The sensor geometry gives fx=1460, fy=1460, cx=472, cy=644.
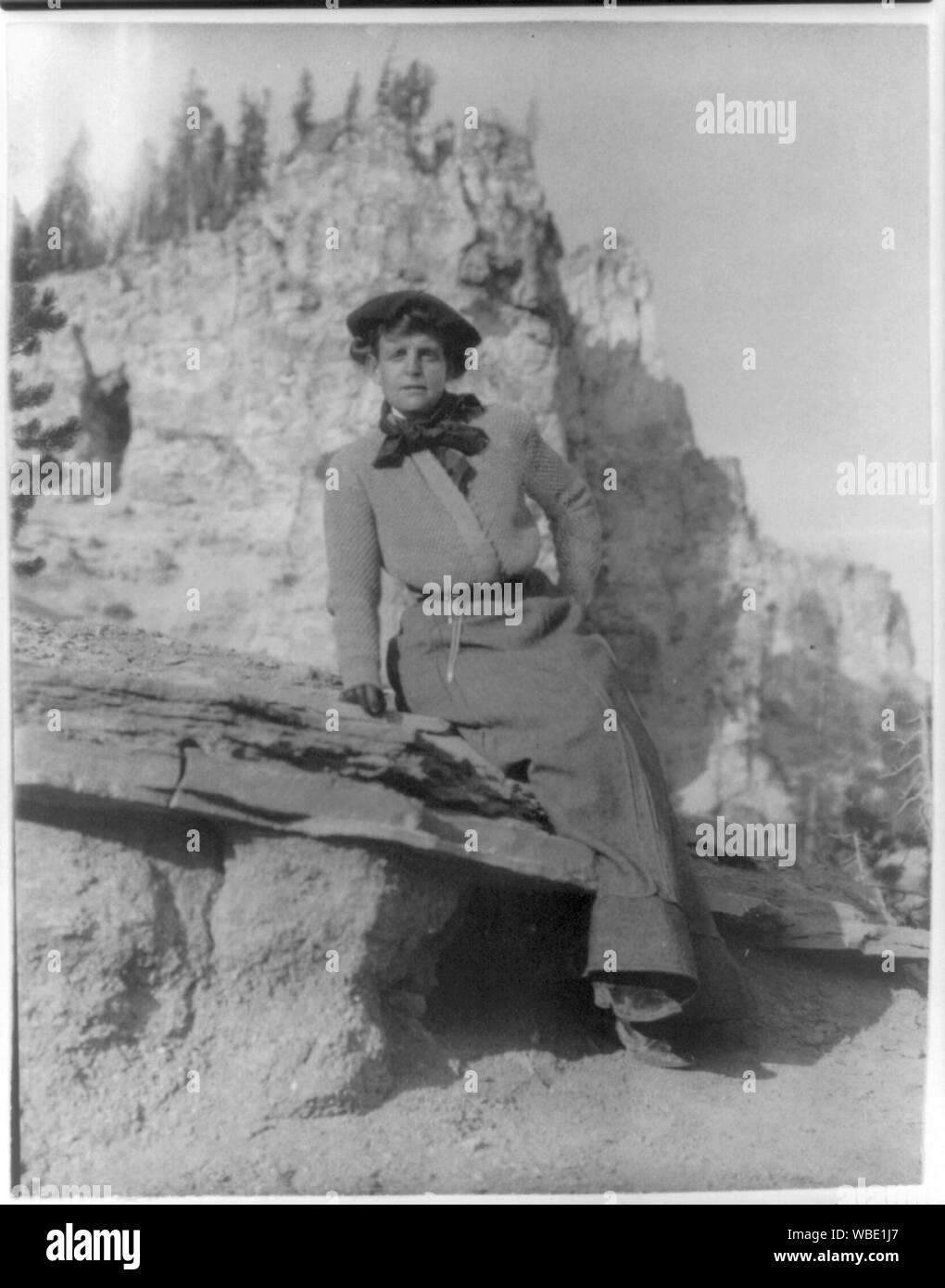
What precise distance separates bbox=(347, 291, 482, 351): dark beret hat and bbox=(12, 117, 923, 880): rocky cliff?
0.36ft

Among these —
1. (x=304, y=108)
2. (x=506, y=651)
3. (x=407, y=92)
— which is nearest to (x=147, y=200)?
(x=304, y=108)

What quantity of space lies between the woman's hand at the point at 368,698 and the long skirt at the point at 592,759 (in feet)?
0.44

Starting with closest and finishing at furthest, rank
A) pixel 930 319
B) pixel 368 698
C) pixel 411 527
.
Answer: pixel 368 698, pixel 411 527, pixel 930 319

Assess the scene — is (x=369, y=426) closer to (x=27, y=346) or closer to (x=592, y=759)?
(x=27, y=346)

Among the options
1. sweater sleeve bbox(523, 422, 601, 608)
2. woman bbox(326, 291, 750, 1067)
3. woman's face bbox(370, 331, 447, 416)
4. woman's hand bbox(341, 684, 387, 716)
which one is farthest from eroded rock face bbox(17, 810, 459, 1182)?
woman's face bbox(370, 331, 447, 416)

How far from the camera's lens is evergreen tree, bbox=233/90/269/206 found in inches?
194

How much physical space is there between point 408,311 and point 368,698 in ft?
4.28

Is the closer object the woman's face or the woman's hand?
the woman's hand

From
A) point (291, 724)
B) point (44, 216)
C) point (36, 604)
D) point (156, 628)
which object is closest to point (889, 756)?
point (291, 724)

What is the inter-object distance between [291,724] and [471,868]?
28.4 inches

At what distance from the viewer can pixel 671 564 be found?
5.25m

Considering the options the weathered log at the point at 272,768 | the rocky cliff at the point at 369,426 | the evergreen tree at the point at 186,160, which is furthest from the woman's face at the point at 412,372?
the weathered log at the point at 272,768

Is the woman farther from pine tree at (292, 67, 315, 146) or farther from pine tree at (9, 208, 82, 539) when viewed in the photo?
pine tree at (9, 208, 82, 539)

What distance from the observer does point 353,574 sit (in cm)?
484
